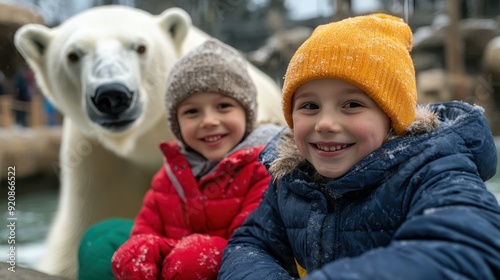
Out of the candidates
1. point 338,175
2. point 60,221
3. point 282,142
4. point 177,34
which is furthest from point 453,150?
point 60,221

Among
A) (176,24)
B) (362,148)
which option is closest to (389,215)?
(362,148)

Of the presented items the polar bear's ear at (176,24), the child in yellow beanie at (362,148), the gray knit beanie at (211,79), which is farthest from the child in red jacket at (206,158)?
the polar bear's ear at (176,24)

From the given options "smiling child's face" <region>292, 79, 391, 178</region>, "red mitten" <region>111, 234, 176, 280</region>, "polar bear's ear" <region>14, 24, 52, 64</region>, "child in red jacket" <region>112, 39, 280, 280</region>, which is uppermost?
"polar bear's ear" <region>14, 24, 52, 64</region>

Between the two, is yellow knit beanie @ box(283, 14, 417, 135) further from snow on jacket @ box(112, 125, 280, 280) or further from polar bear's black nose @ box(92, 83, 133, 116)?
polar bear's black nose @ box(92, 83, 133, 116)

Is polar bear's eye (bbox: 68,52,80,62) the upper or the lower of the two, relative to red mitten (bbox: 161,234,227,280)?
upper

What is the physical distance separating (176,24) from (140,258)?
1.16 meters

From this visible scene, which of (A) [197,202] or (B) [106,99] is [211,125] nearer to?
(A) [197,202]

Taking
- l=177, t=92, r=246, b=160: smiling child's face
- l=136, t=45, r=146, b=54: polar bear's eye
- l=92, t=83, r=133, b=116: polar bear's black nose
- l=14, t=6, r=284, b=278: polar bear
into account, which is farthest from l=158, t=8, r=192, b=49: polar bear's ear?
l=177, t=92, r=246, b=160: smiling child's face

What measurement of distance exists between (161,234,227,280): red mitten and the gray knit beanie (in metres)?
0.37

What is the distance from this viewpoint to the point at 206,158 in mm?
1325

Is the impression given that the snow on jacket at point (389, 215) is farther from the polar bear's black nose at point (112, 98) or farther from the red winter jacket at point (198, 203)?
the polar bear's black nose at point (112, 98)

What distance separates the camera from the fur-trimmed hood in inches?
33.5

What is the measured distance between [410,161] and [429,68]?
15.7 feet

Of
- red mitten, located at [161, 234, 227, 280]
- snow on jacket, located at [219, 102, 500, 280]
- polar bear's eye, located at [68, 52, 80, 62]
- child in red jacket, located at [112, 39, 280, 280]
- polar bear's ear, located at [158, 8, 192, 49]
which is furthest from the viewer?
polar bear's ear, located at [158, 8, 192, 49]
